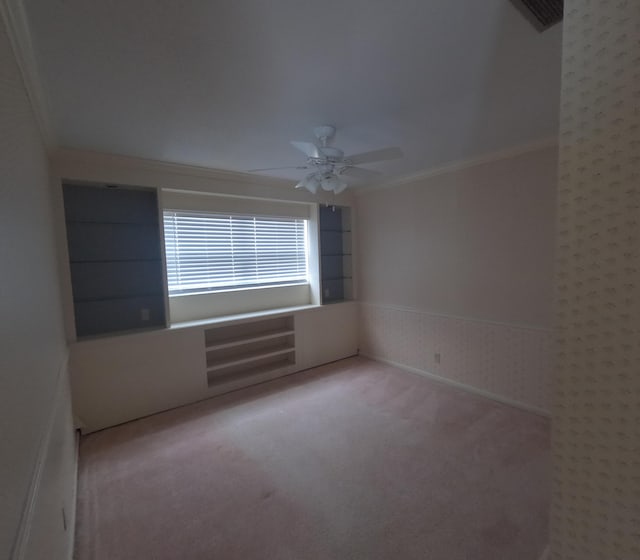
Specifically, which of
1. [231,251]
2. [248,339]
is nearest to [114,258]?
[231,251]

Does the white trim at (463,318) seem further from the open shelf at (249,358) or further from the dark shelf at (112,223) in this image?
the dark shelf at (112,223)

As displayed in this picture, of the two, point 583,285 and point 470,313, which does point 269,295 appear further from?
A: point 583,285

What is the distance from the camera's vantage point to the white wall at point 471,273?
290cm

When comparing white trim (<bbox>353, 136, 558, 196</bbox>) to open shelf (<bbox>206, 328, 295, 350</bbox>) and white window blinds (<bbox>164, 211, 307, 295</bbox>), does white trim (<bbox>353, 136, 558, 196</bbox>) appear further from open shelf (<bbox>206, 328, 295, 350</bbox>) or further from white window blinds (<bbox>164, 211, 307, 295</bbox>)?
open shelf (<bbox>206, 328, 295, 350</bbox>)

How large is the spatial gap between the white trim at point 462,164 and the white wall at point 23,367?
3.46 m

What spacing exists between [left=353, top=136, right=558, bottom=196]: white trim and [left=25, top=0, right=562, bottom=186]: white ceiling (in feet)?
0.74

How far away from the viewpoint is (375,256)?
446cm

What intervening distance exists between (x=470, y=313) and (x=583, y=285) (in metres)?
2.90

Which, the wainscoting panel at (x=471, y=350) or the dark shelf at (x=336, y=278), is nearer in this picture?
the wainscoting panel at (x=471, y=350)

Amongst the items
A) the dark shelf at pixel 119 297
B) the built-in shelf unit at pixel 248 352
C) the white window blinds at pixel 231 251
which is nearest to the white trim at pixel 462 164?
the white window blinds at pixel 231 251

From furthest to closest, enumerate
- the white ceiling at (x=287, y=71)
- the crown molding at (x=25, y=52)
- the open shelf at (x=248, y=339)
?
the open shelf at (x=248, y=339)
the white ceiling at (x=287, y=71)
the crown molding at (x=25, y=52)

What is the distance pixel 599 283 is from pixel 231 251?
145 inches

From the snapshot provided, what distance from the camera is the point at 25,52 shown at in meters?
1.38

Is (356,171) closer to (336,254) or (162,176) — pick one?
(162,176)
